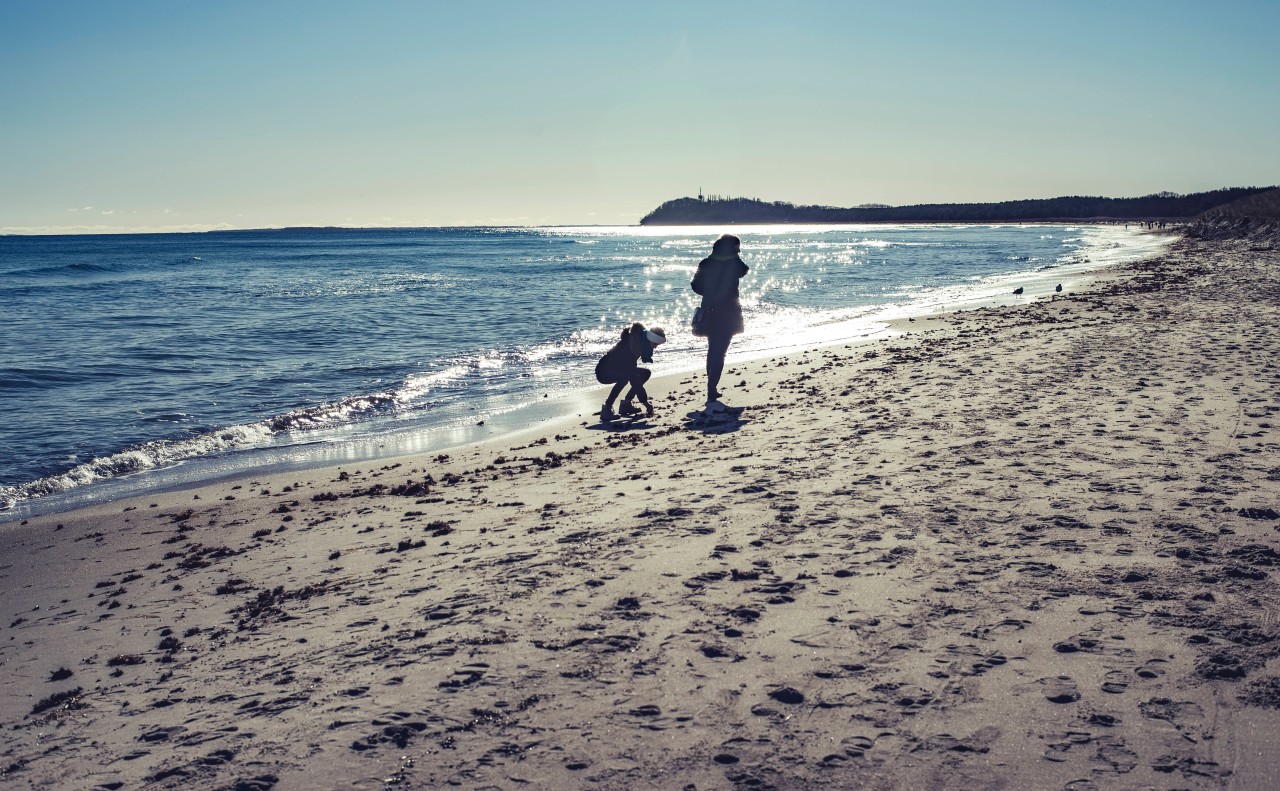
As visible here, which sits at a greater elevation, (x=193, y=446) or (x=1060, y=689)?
(x=1060, y=689)

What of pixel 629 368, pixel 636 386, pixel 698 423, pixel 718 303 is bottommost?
pixel 698 423

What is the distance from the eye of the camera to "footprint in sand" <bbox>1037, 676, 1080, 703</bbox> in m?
3.32

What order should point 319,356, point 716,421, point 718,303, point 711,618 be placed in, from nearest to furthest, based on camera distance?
point 711,618, point 716,421, point 718,303, point 319,356

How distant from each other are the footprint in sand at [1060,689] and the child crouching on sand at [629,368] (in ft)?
26.4

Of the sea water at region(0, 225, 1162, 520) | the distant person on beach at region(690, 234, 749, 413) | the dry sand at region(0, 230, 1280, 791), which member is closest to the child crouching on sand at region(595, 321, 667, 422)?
the distant person on beach at region(690, 234, 749, 413)

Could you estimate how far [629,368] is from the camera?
11.5 m

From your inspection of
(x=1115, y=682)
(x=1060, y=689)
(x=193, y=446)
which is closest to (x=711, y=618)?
(x=1060, y=689)

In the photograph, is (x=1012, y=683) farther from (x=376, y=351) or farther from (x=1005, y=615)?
(x=376, y=351)

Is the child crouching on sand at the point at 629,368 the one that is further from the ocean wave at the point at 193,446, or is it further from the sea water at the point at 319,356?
the ocean wave at the point at 193,446

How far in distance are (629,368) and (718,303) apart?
1.61 meters

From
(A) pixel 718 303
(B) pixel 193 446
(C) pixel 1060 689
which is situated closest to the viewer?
(C) pixel 1060 689

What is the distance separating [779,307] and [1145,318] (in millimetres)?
13850

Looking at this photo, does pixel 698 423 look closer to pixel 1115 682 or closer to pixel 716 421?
pixel 716 421

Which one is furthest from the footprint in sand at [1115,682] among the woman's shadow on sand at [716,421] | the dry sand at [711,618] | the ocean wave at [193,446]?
the ocean wave at [193,446]
